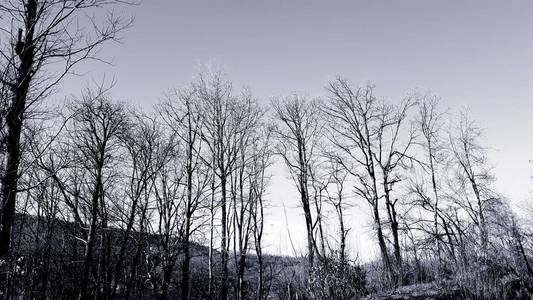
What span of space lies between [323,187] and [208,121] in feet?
26.3

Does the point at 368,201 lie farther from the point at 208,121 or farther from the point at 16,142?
the point at 16,142

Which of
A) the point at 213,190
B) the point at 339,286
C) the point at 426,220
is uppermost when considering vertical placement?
the point at 213,190

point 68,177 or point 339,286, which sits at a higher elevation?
point 68,177

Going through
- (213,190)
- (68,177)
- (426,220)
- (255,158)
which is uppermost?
(255,158)

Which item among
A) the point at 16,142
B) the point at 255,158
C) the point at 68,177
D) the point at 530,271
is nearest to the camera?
the point at 16,142

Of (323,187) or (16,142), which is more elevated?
(323,187)

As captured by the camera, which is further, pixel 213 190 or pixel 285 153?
pixel 285 153

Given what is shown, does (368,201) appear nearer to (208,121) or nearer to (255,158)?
(255,158)

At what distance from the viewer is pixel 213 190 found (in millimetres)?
12586

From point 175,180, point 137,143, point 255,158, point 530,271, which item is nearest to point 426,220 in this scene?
point 530,271

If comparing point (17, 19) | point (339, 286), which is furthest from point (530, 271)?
point (17, 19)

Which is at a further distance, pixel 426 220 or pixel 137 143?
pixel 426 220

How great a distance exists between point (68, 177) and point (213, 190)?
7862 millimetres

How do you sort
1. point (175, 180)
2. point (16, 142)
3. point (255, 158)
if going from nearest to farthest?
point (16, 142)
point (175, 180)
point (255, 158)
